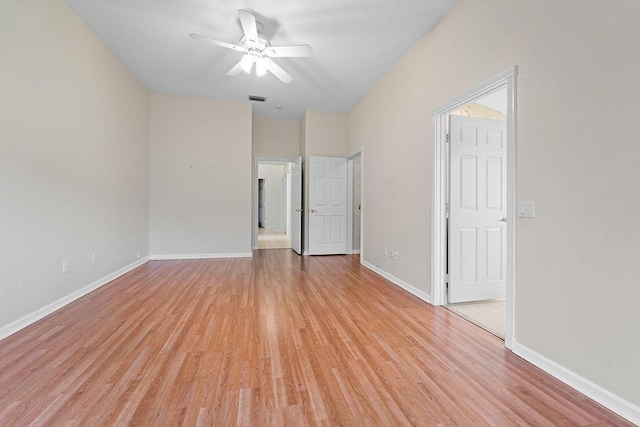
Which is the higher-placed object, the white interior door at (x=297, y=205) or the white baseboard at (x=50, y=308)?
the white interior door at (x=297, y=205)

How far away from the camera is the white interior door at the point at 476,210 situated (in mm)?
2785

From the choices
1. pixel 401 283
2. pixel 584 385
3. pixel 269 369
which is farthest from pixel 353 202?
pixel 584 385

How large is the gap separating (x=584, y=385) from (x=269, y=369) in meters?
1.79

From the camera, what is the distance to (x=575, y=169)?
1.54 m

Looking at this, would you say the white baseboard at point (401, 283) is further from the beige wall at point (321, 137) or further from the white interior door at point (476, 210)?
the beige wall at point (321, 137)

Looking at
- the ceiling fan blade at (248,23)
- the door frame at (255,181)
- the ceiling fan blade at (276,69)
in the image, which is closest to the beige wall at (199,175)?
the door frame at (255,181)

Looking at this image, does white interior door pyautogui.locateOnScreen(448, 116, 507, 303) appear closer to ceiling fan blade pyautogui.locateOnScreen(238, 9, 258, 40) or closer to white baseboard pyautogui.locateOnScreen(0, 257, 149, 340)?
ceiling fan blade pyautogui.locateOnScreen(238, 9, 258, 40)

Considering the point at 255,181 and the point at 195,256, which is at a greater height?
the point at 255,181

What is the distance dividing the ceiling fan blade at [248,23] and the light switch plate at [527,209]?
9.15ft

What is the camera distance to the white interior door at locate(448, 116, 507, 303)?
2785mm

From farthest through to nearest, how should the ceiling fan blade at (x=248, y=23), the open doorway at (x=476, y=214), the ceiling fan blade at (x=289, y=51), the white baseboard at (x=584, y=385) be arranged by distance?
the ceiling fan blade at (x=289, y=51) < the open doorway at (x=476, y=214) < the ceiling fan blade at (x=248, y=23) < the white baseboard at (x=584, y=385)

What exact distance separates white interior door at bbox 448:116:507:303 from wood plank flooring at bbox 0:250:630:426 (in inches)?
21.9

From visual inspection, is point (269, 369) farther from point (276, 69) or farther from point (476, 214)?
point (276, 69)

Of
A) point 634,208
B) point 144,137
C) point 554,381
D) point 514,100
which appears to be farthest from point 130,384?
point 144,137
